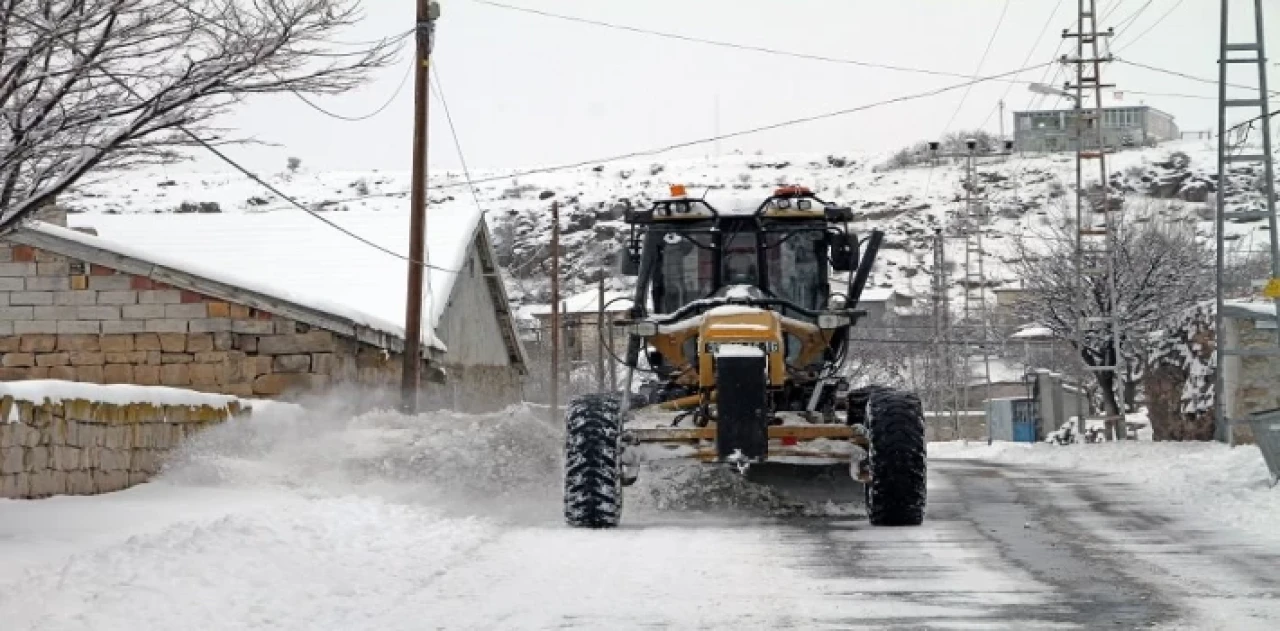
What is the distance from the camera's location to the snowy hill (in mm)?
94000

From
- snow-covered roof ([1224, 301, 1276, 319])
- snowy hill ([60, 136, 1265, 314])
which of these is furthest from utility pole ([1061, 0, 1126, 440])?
snowy hill ([60, 136, 1265, 314])

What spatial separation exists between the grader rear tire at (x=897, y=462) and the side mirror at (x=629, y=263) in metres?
2.97

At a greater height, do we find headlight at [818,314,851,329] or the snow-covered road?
headlight at [818,314,851,329]

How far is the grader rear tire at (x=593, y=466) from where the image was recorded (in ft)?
40.9

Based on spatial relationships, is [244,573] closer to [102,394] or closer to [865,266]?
[102,394]

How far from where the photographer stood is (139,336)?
75.0 ft

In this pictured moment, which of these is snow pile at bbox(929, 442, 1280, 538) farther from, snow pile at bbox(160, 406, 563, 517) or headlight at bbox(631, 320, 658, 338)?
snow pile at bbox(160, 406, 563, 517)

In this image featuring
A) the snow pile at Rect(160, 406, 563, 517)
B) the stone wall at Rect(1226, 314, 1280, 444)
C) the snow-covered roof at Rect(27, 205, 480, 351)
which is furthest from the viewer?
the stone wall at Rect(1226, 314, 1280, 444)

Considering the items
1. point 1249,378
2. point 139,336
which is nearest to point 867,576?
point 139,336

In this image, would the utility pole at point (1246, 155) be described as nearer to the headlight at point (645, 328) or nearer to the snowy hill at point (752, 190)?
the headlight at point (645, 328)

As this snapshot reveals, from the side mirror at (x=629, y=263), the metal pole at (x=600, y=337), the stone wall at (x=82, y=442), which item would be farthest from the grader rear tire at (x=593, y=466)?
the metal pole at (x=600, y=337)

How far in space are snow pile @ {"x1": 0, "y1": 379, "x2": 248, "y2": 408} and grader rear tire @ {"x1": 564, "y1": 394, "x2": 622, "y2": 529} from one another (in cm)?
394

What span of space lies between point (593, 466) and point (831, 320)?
105 inches

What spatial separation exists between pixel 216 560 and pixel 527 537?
3310mm
